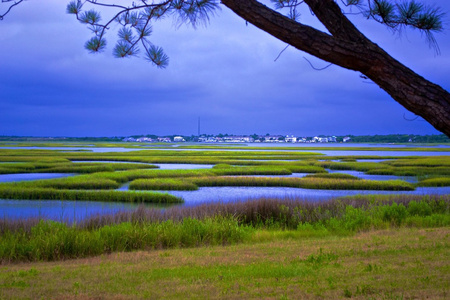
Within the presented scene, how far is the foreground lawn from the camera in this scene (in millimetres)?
5887

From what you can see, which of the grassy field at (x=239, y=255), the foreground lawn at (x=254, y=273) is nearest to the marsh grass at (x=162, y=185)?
the grassy field at (x=239, y=255)

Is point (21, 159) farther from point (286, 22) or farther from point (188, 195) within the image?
point (286, 22)

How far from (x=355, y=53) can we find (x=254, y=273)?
478cm

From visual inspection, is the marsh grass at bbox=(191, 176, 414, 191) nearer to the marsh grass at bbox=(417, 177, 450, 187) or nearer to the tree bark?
the marsh grass at bbox=(417, 177, 450, 187)

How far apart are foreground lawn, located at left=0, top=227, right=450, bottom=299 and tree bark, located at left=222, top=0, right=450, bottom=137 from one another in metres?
3.42

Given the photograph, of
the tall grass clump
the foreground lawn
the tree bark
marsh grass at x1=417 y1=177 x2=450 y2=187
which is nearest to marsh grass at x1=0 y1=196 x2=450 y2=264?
the tall grass clump

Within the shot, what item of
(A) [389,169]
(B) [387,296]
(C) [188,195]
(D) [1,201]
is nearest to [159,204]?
(C) [188,195]

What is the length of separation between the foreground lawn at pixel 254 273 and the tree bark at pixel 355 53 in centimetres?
342

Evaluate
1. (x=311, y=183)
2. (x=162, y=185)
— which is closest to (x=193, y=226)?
(x=162, y=185)

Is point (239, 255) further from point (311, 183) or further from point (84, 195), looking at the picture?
point (311, 183)

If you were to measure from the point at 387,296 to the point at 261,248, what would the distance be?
13.5 feet

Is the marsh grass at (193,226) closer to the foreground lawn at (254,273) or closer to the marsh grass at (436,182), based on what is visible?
the foreground lawn at (254,273)

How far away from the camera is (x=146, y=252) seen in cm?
938

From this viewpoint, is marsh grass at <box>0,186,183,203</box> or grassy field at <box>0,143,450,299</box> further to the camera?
marsh grass at <box>0,186,183,203</box>
